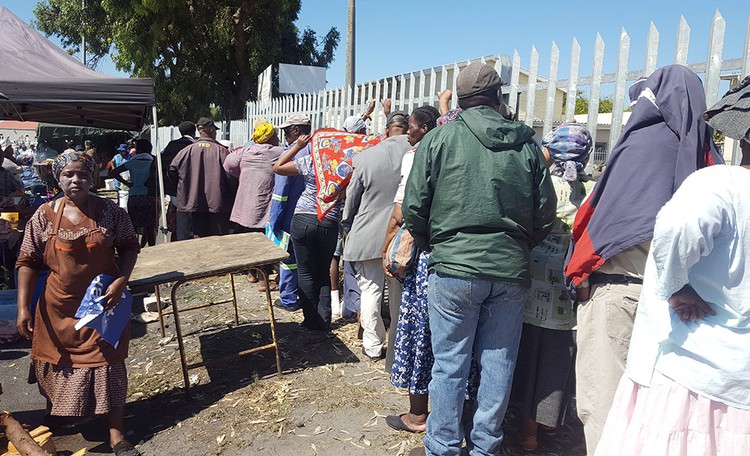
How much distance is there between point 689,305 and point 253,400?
2.88 m

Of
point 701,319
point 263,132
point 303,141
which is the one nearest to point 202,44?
point 263,132

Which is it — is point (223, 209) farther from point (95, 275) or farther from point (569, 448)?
point (569, 448)

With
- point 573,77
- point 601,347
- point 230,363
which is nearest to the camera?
point 601,347

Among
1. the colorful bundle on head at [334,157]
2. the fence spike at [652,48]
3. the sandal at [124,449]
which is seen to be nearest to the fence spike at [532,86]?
the fence spike at [652,48]

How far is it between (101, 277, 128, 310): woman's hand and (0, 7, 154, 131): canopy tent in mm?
2642

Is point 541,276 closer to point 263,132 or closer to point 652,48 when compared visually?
point 652,48

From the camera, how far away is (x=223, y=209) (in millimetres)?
6387

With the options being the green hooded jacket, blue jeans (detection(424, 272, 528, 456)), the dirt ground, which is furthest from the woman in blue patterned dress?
the green hooded jacket

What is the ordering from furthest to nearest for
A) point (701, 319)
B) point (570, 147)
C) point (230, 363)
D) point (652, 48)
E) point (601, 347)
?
point (230, 363), point (652, 48), point (570, 147), point (601, 347), point (701, 319)

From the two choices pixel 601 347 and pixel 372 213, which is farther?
pixel 372 213

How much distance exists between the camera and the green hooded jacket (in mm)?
2445

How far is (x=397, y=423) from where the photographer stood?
11.0 ft

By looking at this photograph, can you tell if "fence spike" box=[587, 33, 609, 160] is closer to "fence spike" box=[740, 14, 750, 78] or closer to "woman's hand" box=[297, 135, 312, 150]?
"fence spike" box=[740, 14, 750, 78]

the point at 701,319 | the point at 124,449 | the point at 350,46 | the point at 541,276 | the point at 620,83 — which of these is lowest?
the point at 124,449
